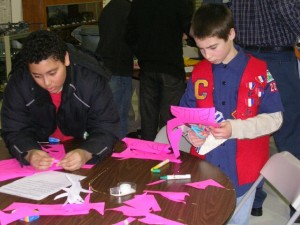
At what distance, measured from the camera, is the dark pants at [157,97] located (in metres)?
3.52

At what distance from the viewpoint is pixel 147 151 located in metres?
2.01

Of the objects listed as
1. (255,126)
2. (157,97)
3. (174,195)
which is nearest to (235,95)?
(255,126)

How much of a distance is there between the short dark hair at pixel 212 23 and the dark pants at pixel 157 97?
1.43 meters

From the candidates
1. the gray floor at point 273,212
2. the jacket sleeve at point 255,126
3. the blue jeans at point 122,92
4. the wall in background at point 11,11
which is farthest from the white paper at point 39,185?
the wall in background at point 11,11

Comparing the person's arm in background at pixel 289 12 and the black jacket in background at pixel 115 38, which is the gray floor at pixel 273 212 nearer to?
the person's arm in background at pixel 289 12

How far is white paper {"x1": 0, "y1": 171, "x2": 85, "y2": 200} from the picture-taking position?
1548 mm

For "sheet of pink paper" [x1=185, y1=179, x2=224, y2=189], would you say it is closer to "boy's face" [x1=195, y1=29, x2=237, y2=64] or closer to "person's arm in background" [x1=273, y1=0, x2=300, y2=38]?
"boy's face" [x1=195, y1=29, x2=237, y2=64]

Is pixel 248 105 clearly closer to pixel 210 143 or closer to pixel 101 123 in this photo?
pixel 210 143

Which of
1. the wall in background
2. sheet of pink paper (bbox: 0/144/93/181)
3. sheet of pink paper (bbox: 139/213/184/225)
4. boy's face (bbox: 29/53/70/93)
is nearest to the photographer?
sheet of pink paper (bbox: 139/213/184/225)

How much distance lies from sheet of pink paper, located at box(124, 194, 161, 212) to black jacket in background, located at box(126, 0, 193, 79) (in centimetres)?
203

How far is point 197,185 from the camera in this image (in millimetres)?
1614

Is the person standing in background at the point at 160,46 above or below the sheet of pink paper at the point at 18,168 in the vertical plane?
above

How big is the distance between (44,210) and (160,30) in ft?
7.23

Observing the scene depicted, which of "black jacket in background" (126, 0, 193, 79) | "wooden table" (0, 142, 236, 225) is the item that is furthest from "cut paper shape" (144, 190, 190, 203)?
"black jacket in background" (126, 0, 193, 79)
